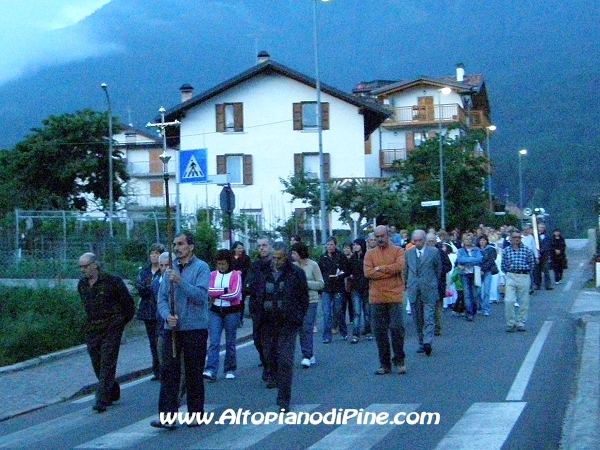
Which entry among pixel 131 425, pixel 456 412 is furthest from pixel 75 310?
pixel 456 412

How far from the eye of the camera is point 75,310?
18641mm

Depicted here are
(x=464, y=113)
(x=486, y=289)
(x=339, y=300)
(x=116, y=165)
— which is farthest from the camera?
(x=464, y=113)

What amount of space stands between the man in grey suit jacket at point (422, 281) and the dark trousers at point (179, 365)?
6111mm

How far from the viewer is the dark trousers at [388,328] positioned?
13734 mm

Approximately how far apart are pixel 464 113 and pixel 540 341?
5841cm

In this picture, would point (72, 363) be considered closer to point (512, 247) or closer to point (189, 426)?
point (189, 426)

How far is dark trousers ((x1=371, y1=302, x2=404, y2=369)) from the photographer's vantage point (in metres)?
13.7

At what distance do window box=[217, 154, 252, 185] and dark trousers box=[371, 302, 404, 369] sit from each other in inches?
1626

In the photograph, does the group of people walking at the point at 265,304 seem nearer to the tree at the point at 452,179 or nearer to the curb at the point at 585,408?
the curb at the point at 585,408

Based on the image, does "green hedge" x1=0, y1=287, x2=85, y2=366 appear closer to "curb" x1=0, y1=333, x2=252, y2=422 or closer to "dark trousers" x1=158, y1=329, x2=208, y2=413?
"curb" x1=0, y1=333, x2=252, y2=422

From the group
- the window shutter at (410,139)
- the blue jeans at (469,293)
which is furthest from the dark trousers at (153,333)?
the window shutter at (410,139)

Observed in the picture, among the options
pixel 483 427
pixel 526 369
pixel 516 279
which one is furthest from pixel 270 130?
pixel 483 427

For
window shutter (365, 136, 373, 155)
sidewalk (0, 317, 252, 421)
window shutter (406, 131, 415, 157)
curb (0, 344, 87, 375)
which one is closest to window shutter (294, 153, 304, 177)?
window shutter (365, 136, 373, 155)

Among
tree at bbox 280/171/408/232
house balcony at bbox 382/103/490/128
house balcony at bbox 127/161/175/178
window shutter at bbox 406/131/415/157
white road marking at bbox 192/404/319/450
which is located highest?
house balcony at bbox 382/103/490/128
